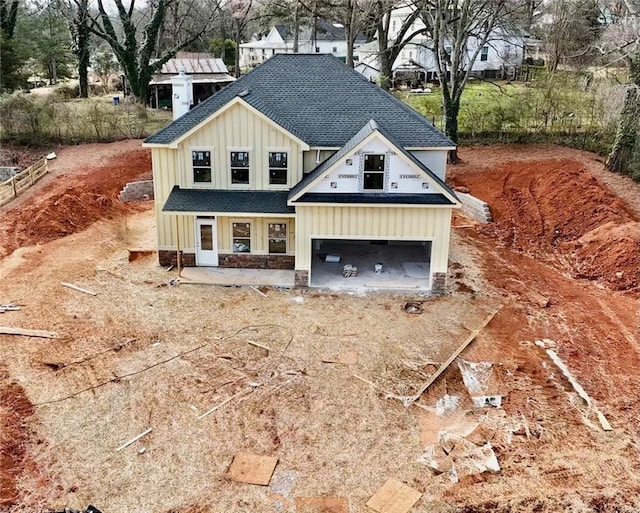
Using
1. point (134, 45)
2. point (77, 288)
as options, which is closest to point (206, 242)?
point (77, 288)

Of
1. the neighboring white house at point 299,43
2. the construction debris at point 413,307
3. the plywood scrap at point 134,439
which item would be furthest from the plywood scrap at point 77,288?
the neighboring white house at point 299,43

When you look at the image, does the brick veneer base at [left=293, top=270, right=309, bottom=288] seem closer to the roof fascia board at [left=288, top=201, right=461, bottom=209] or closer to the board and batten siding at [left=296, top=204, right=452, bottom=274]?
the board and batten siding at [left=296, top=204, right=452, bottom=274]

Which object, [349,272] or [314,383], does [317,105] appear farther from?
[314,383]

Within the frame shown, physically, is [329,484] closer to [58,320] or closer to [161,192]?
[58,320]

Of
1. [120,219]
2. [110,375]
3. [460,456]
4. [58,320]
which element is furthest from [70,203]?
[460,456]

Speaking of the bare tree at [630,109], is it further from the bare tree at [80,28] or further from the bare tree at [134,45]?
the bare tree at [80,28]
